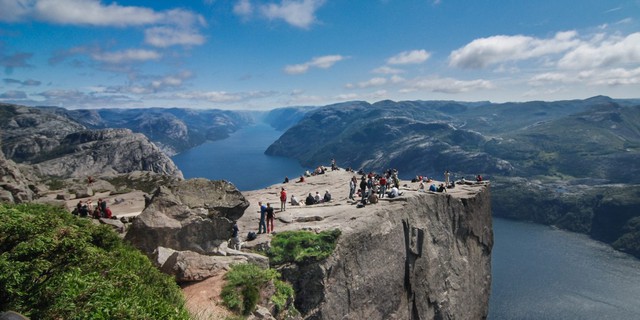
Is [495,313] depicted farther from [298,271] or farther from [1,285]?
[1,285]

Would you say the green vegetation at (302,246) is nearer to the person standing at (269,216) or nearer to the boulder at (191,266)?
the person standing at (269,216)

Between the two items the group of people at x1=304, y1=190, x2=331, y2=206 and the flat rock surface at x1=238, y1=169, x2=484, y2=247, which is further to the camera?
the group of people at x1=304, y1=190, x2=331, y2=206

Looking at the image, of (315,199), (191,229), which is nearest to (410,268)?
(315,199)

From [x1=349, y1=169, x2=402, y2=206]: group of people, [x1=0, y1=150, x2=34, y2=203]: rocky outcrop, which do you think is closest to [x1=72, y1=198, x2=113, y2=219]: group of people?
[x1=0, y1=150, x2=34, y2=203]: rocky outcrop

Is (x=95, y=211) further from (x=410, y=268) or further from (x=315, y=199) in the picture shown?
(x=410, y=268)

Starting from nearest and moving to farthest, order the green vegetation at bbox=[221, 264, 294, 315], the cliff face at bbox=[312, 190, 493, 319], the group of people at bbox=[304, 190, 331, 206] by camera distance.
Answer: the green vegetation at bbox=[221, 264, 294, 315], the cliff face at bbox=[312, 190, 493, 319], the group of people at bbox=[304, 190, 331, 206]

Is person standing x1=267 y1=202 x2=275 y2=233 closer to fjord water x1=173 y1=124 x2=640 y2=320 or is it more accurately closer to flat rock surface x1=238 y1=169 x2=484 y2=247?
flat rock surface x1=238 y1=169 x2=484 y2=247
